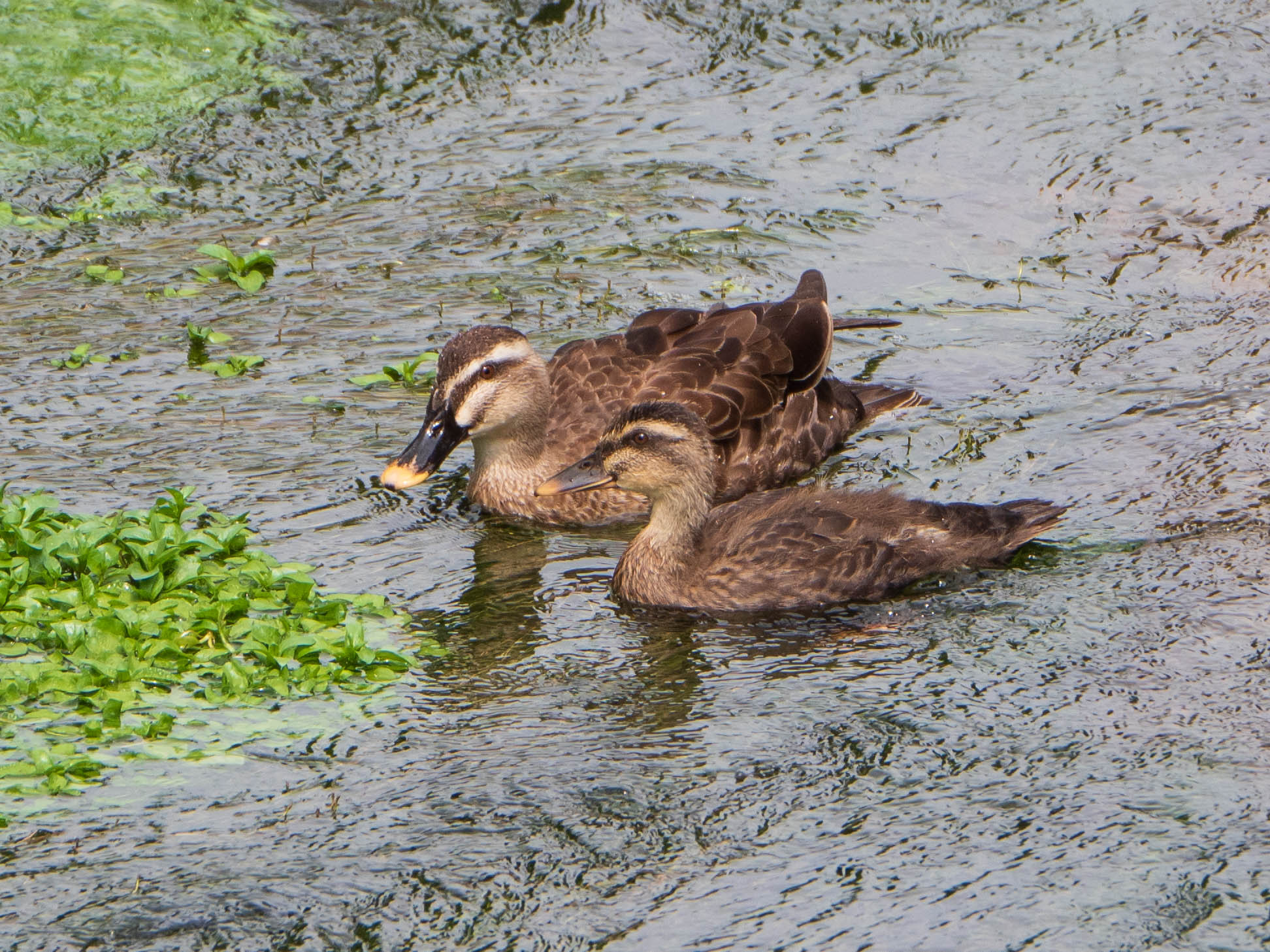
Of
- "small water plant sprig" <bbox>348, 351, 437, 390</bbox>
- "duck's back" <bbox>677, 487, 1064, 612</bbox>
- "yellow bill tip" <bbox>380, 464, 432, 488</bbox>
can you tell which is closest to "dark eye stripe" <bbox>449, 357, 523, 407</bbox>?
"yellow bill tip" <bbox>380, 464, 432, 488</bbox>

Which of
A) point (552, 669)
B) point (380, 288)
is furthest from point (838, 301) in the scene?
point (552, 669)

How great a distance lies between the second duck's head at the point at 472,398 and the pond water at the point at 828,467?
30 centimetres

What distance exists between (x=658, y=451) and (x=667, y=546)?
0.43 m

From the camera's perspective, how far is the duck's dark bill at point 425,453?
26.2ft

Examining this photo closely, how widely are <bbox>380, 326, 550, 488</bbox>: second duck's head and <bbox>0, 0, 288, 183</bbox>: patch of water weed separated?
519 cm

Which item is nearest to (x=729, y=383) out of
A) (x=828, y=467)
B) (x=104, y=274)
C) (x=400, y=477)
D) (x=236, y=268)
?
(x=828, y=467)

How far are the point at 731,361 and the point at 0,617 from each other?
3.79m

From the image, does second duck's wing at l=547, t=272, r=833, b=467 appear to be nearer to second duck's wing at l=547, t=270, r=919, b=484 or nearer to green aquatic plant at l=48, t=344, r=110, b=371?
second duck's wing at l=547, t=270, r=919, b=484

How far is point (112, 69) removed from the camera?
43.1 ft

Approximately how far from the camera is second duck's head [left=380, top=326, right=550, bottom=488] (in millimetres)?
8117

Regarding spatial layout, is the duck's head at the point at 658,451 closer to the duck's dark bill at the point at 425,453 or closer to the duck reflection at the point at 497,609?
the duck reflection at the point at 497,609

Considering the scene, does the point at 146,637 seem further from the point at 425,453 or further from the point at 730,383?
the point at 730,383

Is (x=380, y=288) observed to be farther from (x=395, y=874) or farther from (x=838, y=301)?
(x=395, y=874)

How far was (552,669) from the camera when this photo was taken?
6.70 m
